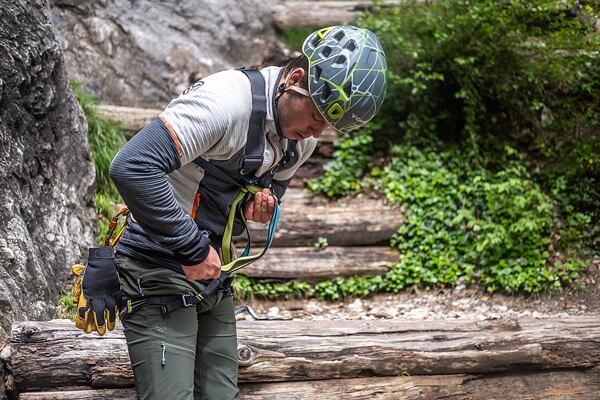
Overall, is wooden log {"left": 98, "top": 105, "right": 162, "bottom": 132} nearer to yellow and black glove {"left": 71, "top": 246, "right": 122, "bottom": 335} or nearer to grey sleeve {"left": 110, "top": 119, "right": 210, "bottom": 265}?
yellow and black glove {"left": 71, "top": 246, "right": 122, "bottom": 335}

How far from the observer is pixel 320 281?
586 centimetres

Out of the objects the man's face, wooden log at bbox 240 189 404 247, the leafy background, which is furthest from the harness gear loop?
wooden log at bbox 240 189 404 247

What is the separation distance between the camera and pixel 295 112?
2572 millimetres

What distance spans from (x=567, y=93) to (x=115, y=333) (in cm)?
444

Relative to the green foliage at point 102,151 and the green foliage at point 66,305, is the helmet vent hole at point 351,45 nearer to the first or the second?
the green foliage at point 66,305

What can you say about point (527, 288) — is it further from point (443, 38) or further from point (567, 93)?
point (443, 38)

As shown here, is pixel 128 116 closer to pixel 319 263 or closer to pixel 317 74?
pixel 319 263

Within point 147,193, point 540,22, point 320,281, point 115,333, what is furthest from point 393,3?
point 147,193

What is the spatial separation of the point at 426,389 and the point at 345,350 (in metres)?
0.51

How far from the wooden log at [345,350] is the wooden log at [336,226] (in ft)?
6.62

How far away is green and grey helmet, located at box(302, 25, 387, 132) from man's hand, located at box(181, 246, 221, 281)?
0.68 metres

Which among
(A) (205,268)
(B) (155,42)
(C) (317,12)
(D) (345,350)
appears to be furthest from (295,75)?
(C) (317,12)

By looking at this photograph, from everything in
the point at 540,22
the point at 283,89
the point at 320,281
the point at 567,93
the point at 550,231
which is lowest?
the point at 320,281

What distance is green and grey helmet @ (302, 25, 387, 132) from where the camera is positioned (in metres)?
2.50
